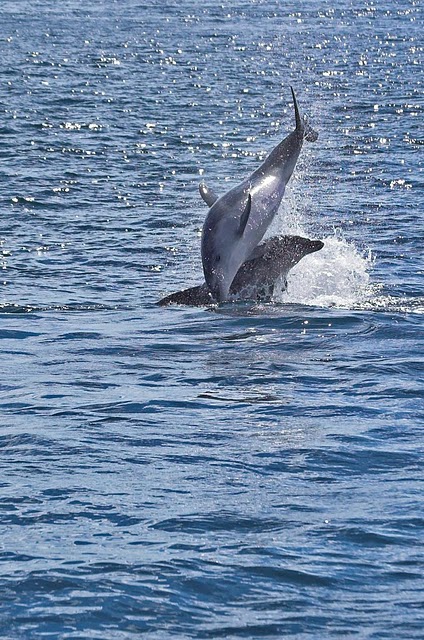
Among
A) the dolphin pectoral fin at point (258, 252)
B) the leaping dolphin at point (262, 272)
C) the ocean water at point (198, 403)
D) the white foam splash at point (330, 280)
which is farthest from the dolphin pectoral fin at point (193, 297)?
the white foam splash at point (330, 280)

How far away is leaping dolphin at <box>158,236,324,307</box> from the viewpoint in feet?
52.4

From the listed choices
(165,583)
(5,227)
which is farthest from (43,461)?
(5,227)

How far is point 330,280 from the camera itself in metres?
17.5

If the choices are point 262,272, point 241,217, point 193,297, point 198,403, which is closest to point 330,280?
point 262,272

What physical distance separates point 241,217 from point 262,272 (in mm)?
824

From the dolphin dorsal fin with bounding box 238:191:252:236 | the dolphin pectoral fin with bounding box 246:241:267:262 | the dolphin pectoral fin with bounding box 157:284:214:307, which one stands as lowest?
the dolphin pectoral fin with bounding box 157:284:214:307

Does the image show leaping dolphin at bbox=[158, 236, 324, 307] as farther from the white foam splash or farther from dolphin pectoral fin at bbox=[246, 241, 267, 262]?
the white foam splash

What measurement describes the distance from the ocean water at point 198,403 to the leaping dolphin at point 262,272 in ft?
0.69

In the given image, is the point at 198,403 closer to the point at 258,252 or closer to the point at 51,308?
the point at 258,252

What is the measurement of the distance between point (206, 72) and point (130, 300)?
102 ft

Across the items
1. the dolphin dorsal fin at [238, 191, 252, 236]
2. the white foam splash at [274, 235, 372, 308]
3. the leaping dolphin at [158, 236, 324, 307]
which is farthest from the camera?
the white foam splash at [274, 235, 372, 308]

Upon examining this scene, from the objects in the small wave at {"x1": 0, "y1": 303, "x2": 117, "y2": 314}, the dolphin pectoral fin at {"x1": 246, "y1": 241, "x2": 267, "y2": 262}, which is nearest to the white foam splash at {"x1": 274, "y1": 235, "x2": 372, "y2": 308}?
the dolphin pectoral fin at {"x1": 246, "y1": 241, "x2": 267, "y2": 262}

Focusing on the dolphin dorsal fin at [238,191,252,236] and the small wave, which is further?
the small wave

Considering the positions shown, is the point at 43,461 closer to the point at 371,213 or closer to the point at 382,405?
the point at 382,405
